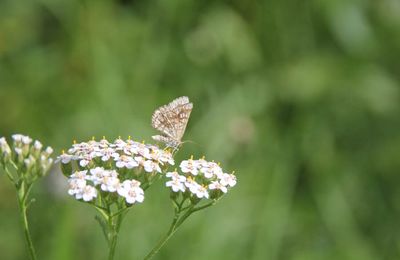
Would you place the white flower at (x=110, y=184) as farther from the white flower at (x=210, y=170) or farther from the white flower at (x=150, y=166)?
the white flower at (x=210, y=170)

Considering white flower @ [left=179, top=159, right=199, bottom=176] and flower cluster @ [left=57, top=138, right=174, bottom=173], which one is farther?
white flower @ [left=179, top=159, right=199, bottom=176]

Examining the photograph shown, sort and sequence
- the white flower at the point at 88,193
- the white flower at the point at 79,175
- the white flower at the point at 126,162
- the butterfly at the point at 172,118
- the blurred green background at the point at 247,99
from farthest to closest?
the blurred green background at the point at 247,99
the butterfly at the point at 172,118
the white flower at the point at 126,162
the white flower at the point at 79,175
the white flower at the point at 88,193

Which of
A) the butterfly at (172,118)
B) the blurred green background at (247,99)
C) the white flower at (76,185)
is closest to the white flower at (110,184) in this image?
the white flower at (76,185)

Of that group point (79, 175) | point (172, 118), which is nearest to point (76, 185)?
point (79, 175)

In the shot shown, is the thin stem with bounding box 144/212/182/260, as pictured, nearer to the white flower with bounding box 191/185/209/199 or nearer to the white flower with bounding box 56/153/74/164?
the white flower with bounding box 191/185/209/199

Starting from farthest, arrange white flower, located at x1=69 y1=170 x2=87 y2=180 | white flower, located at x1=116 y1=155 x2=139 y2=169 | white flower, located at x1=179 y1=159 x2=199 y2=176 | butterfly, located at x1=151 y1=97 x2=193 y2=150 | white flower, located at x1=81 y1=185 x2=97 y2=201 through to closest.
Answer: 1. butterfly, located at x1=151 y1=97 x2=193 y2=150
2. white flower, located at x1=179 y1=159 x2=199 y2=176
3. white flower, located at x1=116 y1=155 x2=139 y2=169
4. white flower, located at x1=69 y1=170 x2=87 y2=180
5. white flower, located at x1=81 y1=185 x2=97 y2=201

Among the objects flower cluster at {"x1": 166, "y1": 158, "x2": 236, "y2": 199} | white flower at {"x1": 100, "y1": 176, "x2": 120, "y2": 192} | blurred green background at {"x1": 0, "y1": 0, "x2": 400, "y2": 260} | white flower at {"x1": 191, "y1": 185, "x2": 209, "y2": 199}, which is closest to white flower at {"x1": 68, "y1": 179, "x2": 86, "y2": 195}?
white flower at {"x1": 100, "y1": 176, "x2": 120, "y2": 192}

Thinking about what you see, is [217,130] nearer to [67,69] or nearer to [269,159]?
[269,159]
